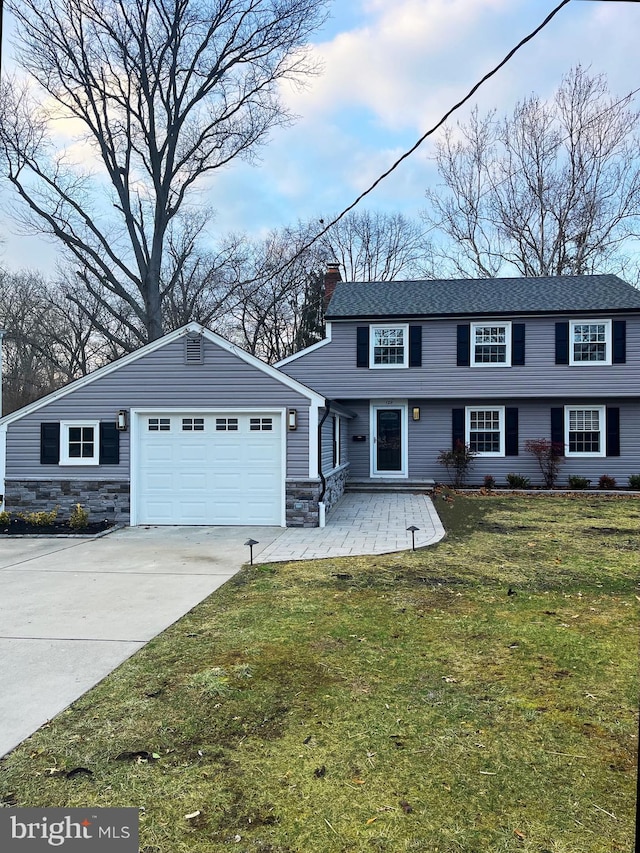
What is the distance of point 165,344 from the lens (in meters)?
10.2

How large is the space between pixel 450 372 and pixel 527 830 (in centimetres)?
1427

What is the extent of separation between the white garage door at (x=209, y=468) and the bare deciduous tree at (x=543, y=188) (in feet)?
63.1

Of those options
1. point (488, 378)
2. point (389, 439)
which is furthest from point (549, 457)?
point (389, 439)

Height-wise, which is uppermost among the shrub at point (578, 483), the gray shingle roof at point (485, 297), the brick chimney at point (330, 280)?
the brick chimney at point (330, 280)

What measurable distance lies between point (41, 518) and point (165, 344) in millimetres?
4002

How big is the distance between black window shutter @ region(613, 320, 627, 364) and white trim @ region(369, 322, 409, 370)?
19.4ft

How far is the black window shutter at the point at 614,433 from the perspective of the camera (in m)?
15.6

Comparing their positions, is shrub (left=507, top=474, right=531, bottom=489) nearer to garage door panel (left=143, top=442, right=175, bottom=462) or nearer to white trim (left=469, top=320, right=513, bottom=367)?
white trim (left=469, top=320, right=513, bottom=367)

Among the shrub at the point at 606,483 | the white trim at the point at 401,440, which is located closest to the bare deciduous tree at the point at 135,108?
the white trim at the point at 401,440

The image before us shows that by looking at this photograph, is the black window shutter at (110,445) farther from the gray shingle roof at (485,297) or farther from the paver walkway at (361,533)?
the gray shingle roof at (485,297)

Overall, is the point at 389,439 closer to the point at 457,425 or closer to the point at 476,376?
the point at 457,425

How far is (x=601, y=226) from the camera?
22.7 meters

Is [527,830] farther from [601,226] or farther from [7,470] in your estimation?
[601,226]

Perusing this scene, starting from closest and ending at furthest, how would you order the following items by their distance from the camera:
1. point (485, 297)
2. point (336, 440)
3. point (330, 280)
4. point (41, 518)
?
point (41, 518), point (336, 440), point (485, 297), point (330, 280)
